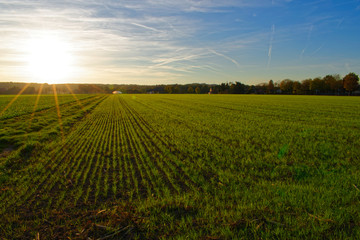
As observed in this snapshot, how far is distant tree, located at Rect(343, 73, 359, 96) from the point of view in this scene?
9062 cm

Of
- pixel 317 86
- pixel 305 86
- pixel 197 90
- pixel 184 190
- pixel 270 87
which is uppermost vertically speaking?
pixel 305 86

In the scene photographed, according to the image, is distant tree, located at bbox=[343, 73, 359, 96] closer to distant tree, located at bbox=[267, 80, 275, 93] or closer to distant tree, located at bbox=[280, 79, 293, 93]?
distant tree, located at bbox=[280, 79, 293, 93]

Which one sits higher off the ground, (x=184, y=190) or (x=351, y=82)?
(x=351, y=82)

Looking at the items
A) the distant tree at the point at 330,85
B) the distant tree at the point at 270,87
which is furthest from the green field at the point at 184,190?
the distant tree at the point at 270,87

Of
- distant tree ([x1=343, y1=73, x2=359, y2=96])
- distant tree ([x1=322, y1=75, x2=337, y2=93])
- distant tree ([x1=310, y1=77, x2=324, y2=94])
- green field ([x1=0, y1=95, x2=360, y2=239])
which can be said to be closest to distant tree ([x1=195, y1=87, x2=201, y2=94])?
distant tree ([x1=310, y1=77, x2=324, y2=94])

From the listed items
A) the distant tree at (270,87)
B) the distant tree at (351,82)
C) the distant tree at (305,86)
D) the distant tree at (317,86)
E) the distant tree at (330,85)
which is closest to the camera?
the distant tree at (351,82)

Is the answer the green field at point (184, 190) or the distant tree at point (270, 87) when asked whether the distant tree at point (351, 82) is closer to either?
the distant tree at point (270, 87)

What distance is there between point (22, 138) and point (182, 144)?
9.94m

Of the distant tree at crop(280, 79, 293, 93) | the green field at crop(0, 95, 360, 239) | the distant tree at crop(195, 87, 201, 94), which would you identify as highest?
the distant tree at crop(280, 79, 293, 93)

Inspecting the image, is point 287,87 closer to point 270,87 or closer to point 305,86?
point 305,86

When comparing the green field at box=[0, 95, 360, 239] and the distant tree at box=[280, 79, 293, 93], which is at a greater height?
the distant tree at box=[280, 79, 293, 93]

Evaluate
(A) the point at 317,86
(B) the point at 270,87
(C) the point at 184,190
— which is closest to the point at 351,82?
(A) the point at 317,86

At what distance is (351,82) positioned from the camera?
90.9 m

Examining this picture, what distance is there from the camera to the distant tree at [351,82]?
297 ft
